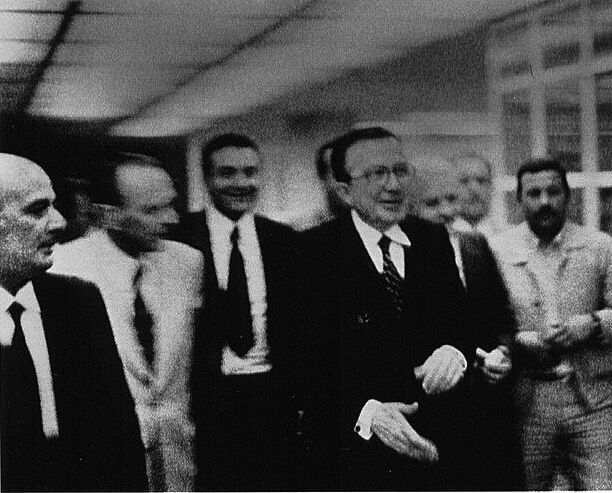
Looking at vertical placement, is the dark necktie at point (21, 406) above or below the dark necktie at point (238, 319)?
below

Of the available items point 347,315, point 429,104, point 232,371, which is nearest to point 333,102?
point 429,104

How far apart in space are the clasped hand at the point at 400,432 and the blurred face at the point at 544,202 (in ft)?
3.41

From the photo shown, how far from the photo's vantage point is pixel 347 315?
180 inches

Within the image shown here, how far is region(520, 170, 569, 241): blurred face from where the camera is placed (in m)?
4.69

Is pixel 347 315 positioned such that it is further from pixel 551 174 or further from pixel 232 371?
pixel 551 174

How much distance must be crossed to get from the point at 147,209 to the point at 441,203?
54.4 inches

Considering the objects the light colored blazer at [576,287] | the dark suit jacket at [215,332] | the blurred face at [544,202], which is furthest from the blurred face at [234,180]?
the blurred face at [544,202]

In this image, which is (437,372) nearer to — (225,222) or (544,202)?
(544,202)

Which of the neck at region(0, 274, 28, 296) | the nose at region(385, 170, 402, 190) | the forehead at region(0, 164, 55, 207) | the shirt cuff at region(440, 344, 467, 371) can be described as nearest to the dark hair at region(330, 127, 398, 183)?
the nose at region(385, 170, 402, 190)

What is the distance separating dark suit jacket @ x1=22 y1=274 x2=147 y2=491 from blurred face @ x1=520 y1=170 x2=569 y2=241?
2.06 metres

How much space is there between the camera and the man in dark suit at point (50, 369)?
4.52 meters

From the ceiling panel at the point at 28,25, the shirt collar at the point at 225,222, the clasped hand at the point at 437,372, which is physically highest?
the ceiling panel at the point at 28,25

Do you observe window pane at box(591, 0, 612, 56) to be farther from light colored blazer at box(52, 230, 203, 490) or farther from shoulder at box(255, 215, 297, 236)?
light colored blazer at box(52, 230, 203, 490)

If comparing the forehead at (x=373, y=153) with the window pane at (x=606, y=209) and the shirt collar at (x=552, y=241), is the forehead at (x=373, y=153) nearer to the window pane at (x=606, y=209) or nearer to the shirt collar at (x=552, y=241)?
the shirt collar at (x=552, y=241)
